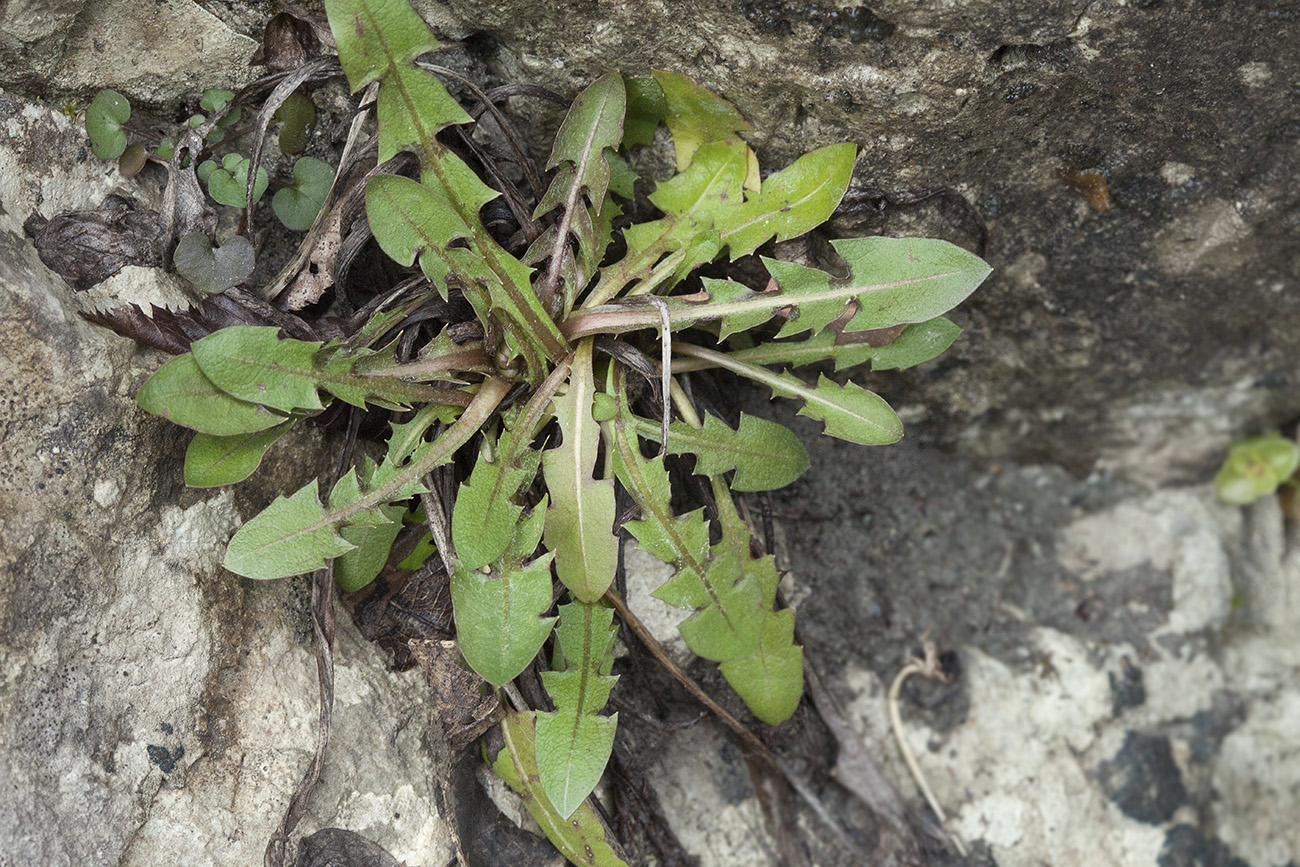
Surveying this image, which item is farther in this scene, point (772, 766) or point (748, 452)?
point (772, 766)

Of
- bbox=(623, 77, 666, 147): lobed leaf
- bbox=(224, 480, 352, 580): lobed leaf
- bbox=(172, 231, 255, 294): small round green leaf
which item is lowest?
bbox=(224, 480, 352, 580): lobed leaf

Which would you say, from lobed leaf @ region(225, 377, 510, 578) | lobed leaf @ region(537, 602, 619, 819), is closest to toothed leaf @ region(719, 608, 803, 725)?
lobed leaf @ region(537, 602, 619, 819)

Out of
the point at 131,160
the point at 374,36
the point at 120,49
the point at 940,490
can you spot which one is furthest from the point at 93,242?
the point at 940,490

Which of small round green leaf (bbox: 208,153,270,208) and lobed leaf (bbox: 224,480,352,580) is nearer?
lobed leaf (bbox: 224,480,352,580)

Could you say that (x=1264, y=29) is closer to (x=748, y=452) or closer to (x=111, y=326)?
(x=748, y=452)

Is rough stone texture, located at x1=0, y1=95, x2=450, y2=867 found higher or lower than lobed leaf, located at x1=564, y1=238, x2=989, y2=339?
lower

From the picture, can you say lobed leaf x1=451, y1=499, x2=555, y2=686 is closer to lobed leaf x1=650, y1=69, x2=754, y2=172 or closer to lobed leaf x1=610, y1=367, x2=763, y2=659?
lobed leaf x1=610, y1=367, x2=763, y2=659

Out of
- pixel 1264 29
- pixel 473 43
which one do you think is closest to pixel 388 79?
pixel 473 43
